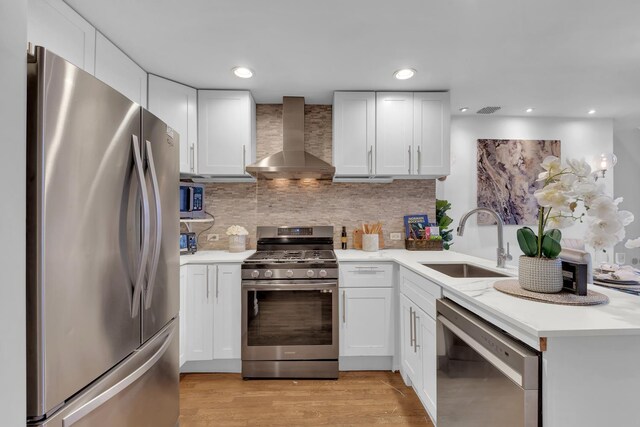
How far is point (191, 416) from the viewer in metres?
1.96

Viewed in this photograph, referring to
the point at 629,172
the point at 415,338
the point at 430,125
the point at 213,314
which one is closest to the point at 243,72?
the point at 430,125

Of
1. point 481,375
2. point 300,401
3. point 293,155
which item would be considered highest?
point 293,155

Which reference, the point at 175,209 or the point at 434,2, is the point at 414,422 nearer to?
the point at 175,209

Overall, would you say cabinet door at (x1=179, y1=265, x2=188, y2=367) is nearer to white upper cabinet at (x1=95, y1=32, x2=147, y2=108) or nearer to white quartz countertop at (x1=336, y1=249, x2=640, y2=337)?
white upper cabinet at (x1=95, y1=32, x2=147, y2=108)

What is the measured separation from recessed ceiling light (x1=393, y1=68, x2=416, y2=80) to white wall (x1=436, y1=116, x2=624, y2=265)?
1413 mm

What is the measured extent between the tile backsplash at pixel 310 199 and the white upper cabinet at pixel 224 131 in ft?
1.16

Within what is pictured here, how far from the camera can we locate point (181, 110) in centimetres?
262

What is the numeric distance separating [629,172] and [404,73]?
3.98 metres

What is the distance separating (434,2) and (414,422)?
245cm

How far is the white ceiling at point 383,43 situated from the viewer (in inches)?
66.6

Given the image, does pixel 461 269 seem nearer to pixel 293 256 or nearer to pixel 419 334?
pixel 419 334

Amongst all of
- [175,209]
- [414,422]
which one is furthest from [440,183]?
[175,209]

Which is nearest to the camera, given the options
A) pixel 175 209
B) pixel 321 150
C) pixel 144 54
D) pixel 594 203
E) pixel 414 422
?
pixel 594 203

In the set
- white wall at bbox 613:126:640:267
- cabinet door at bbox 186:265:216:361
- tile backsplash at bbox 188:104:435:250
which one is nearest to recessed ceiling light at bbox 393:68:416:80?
tile backsplash at bbox 188:104:435:250
